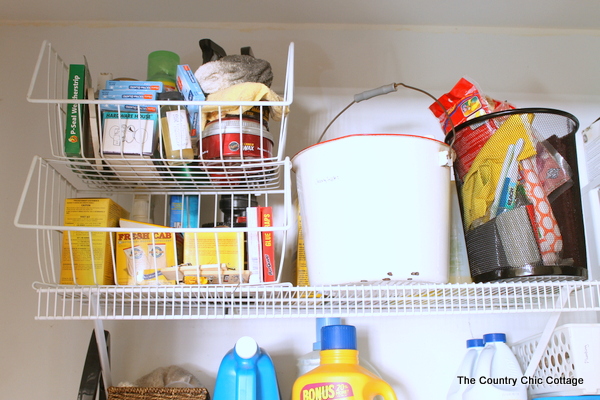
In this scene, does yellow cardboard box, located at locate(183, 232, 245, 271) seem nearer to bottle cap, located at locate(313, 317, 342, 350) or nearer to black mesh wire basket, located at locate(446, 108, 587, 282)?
bottle cap, located at locate(313, 317, 342, 350)

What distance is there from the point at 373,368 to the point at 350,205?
1.31 feet

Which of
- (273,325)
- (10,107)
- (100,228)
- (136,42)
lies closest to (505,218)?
(273,325)

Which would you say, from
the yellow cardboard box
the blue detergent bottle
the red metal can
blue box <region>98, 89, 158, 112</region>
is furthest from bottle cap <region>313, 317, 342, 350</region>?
blue box <region>98, 89, 158, 112</region>

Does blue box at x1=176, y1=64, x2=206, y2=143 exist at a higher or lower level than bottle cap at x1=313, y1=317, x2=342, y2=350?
higher

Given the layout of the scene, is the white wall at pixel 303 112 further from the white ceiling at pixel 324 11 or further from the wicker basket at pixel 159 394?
the wicker basket at pixel 159 394

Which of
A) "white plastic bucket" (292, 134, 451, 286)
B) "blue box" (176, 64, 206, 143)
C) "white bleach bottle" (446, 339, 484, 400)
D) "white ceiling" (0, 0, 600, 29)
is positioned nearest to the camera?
"white plastic bucket" (292, 134, 451, 286)

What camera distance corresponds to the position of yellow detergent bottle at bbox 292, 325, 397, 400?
0.87m

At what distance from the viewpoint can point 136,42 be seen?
1249 mm

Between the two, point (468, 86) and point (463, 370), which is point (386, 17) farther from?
point (463, 370)

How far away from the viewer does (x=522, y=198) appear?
90cm

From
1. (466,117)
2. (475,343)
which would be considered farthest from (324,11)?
(475,343)

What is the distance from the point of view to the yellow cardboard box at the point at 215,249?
0.92 m

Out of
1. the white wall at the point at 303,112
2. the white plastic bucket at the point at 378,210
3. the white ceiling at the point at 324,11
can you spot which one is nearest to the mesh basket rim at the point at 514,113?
the white plastic bucket at the point at 378,210

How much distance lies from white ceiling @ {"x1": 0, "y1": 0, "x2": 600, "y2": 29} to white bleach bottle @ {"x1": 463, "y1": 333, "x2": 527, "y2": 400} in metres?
0.71
